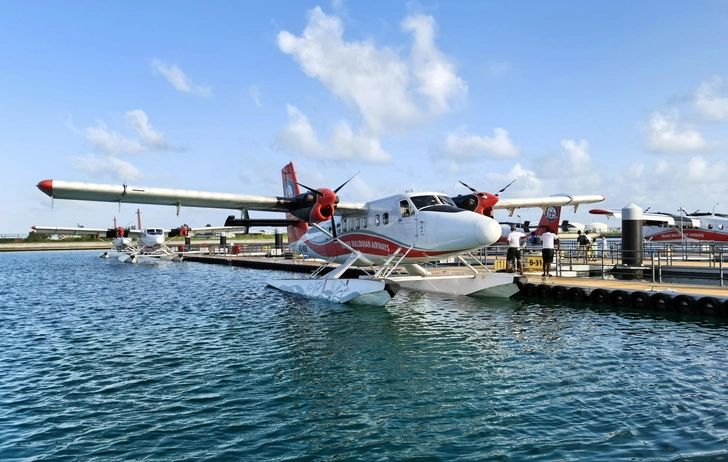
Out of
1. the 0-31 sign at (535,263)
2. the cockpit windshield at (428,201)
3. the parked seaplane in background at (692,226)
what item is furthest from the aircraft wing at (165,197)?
the parked seaplane in background at (692,226)

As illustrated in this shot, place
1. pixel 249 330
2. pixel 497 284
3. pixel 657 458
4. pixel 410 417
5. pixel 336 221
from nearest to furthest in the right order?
pixel 657 458 → pixel 410 417 → pixel 249 330 → pixel 497 284 → pixel 336 221

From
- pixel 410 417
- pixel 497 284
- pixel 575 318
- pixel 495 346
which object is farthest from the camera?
pixel 497 284

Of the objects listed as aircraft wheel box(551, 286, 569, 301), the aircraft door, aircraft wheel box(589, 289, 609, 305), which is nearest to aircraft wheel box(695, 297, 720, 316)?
aircraft wheel box(589, 289, 609, 305)

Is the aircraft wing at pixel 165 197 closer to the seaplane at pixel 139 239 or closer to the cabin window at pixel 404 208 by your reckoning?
the cabin window at pixel 404 208

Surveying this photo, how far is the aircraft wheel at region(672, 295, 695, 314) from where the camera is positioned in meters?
14.4

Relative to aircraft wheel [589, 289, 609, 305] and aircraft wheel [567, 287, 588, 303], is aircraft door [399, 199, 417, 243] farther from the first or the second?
aircraft wheel [589, 289, 609, 305]

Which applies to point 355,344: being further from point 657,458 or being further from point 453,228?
point 657,458

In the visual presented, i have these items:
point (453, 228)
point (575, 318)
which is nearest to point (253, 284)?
point (453, 228)

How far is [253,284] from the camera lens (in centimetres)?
2794

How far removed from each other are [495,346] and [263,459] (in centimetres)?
688

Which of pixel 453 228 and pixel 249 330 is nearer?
pixel 249 330

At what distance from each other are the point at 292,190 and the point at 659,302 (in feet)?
54.8

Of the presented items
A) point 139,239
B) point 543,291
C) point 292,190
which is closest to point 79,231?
point 139,239

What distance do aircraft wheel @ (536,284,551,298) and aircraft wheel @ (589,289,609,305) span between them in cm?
173
